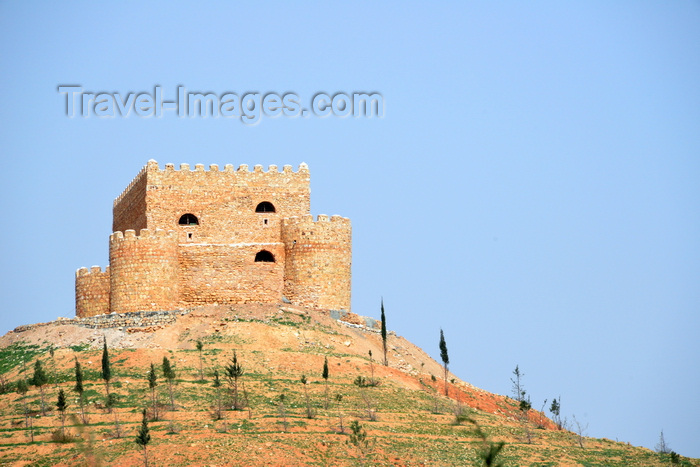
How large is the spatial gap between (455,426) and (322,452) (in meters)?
7.14

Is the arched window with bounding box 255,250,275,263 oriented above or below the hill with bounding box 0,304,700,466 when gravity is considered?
above

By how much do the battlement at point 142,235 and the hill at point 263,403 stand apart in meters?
3.89

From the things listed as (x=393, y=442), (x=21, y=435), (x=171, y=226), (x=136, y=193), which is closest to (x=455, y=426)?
(x=393, y=442)

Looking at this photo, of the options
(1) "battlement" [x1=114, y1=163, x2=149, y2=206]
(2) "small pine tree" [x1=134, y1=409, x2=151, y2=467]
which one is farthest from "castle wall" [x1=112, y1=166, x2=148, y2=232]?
(2) "small pine tree" [x1=134, y1=409, x2=151, y2=467]

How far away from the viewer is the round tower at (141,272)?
49312 millimetres

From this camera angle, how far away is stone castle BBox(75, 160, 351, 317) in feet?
163

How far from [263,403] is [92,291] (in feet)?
52.1

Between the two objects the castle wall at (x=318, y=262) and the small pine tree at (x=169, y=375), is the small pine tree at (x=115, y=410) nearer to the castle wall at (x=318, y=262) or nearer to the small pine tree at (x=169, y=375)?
the small pine tree at (x=169, y=375)

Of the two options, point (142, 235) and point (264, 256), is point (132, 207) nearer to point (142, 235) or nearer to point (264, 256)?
point (142, 235)

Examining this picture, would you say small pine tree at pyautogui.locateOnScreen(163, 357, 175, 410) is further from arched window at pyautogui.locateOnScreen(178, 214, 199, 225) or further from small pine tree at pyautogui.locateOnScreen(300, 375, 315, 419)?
arched window at pyautogui.locateOnScreen(178, 214, 199, 225)

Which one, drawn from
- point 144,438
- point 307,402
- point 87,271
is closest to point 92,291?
point 87,271

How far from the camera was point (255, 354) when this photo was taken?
148 feet

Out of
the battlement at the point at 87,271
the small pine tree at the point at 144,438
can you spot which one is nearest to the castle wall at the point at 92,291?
the battlement at the point at 87,271

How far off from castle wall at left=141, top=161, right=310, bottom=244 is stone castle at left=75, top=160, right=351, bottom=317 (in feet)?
0.17
